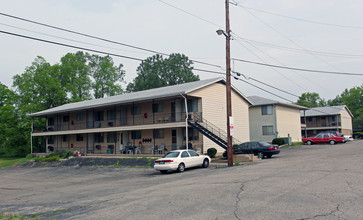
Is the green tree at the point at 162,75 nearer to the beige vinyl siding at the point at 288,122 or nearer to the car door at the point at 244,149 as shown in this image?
the beige vinyl siding at the point at 288,122

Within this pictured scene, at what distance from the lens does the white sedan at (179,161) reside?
1998 centimetres

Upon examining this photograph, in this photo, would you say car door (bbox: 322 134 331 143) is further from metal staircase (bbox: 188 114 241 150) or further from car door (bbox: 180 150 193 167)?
car door (bbox: 180 150 193 167)

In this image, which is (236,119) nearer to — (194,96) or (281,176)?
(194,96)

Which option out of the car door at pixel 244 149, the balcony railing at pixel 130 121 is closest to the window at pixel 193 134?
the balcony railing at pixel 130 121

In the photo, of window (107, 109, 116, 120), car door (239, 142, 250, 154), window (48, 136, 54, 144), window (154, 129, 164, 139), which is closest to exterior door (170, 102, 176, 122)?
window (154, 129, 164, 139)

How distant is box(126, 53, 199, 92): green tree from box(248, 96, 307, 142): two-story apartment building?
28.6 meters

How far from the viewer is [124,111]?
1458 inches

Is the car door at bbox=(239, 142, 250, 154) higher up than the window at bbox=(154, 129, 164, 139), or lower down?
lower down

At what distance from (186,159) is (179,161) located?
2.21 feet

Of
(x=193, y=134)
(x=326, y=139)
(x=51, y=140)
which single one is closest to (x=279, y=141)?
(x=326, y=139)

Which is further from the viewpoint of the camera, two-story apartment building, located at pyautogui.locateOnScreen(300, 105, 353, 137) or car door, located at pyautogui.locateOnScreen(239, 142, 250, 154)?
two-story apartment building, located at pyautogui.locateOnScreen(300, 105, 353, 137)

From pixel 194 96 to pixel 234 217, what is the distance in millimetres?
22278

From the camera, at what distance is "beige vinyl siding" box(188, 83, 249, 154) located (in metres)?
30.5

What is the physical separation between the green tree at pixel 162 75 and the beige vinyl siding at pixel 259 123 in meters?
28.6
